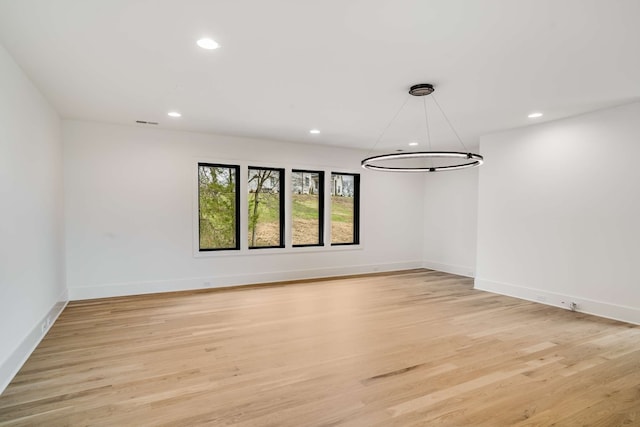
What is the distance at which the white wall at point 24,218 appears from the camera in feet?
9.12

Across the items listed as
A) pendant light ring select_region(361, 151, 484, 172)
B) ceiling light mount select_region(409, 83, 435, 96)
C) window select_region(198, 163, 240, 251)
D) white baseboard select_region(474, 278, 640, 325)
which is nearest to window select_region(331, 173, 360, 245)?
window select_region(198, 163, 240, 251)

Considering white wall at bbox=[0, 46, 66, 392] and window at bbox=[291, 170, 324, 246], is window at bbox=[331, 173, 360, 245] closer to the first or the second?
window at bbox=[291, 170, 324, 246]

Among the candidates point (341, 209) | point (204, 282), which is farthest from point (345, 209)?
point (204, 282)

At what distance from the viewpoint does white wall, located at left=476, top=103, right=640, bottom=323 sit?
4293 mm

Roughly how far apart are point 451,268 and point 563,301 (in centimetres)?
283

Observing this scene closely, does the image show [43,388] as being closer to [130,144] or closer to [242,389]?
[242,389]

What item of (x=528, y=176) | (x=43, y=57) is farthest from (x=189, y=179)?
(x=528, y=176)

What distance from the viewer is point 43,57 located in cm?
301

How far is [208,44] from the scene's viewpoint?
274 cm

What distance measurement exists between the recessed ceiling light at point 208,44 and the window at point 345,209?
467 cm

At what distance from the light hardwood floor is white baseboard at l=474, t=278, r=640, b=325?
194 millimetres

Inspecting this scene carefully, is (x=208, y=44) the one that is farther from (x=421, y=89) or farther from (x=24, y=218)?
(x=24, y=218)

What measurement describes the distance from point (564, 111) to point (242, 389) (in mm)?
4998

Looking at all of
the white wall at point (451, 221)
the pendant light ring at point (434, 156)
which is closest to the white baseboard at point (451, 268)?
the white wall at point (451, 221)
